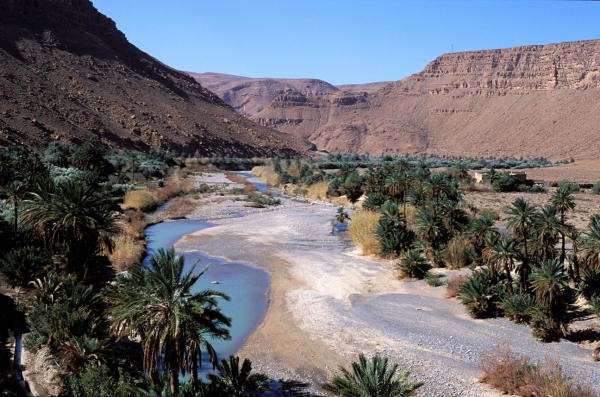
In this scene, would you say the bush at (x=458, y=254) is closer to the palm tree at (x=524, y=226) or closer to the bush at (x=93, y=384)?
the palm tree at (x=524, y=226)

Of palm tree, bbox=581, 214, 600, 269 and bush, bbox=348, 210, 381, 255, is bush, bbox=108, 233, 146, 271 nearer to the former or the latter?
bush, bbox=348, 210, 381, 255

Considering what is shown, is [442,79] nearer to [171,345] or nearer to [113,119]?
[113,119]

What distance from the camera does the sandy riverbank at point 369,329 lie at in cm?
1493

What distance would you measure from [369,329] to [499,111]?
6223 inches

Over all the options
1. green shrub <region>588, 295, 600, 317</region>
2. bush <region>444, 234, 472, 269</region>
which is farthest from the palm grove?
bush <region>444, 234, 472, 269</region>

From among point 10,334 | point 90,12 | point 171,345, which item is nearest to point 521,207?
point 171,345

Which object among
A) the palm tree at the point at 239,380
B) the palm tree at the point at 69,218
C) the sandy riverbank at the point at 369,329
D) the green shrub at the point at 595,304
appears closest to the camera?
the palm tree at the point at 239,380

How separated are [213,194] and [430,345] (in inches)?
1835

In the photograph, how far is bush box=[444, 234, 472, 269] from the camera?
82.5ft

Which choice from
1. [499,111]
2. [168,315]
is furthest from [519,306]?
[499,111]

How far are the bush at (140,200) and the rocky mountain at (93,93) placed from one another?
86.7ft

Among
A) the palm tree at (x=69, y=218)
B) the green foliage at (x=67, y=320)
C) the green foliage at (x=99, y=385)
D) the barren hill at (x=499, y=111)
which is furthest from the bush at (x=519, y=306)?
the barren hill at (x=499, y=111)

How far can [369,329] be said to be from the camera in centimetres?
1825

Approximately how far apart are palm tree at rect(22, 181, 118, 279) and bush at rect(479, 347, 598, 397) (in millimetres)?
12153
